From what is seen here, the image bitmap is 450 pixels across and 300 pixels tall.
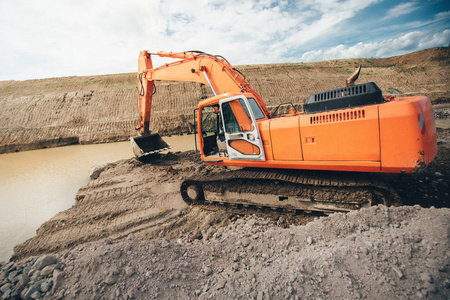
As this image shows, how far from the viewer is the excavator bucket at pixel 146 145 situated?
7.29 metres

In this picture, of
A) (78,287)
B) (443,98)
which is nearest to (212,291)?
(78,287)

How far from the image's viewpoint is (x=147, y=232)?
391 cm

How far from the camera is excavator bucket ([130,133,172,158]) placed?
729 cm

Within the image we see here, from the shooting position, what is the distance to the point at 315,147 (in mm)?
3236

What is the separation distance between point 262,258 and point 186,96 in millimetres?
17606

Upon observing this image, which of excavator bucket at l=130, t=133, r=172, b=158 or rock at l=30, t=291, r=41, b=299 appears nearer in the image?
rock at l=30, t=291, r=41, b=299

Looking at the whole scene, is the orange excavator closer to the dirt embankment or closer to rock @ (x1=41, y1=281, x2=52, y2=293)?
rock @ (x1=41, y1=281, x2=52, y2=293)

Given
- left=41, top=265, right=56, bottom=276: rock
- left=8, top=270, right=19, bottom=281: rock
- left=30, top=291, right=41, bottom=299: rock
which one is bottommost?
left=30, top=291, right=41, bottom=299: rock

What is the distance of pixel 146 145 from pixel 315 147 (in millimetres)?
6245

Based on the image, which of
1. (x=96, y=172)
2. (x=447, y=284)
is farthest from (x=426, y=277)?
(x=96, y=172)

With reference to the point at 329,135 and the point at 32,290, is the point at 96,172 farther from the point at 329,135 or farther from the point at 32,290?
the point at 329,135

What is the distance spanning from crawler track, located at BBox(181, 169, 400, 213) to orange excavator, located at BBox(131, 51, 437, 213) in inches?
0.5

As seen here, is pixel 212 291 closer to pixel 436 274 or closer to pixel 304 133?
pixel 436 274

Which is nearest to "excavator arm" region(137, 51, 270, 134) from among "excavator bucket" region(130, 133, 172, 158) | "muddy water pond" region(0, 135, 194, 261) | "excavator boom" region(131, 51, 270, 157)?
"excavator boom" region(131, 51, 270, 157)
